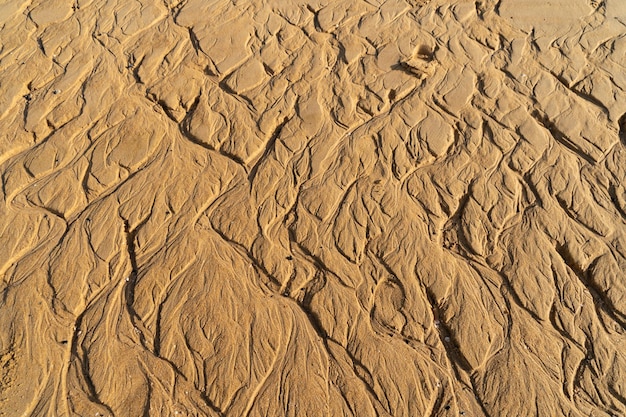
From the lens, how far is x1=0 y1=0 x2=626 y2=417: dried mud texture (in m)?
3.68

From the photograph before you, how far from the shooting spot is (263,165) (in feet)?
15.5

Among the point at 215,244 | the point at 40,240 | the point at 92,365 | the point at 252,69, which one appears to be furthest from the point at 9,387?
the point at 252,69

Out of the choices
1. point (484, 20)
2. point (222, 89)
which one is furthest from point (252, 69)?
point (484, 20)

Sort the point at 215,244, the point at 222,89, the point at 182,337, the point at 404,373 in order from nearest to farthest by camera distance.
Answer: the point at 404,373 < the point at 182,337 < the point at 215,244 < the point at 222,89

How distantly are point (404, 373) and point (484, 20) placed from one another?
13.7ft

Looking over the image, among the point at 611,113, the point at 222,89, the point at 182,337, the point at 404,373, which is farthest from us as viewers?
the point at 222,89

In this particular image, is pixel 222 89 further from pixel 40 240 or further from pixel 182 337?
pixel 182 337

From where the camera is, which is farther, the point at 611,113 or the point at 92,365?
the point at 611,113

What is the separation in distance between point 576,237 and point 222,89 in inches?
153

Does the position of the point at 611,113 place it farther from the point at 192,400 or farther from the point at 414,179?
the point at 192,400

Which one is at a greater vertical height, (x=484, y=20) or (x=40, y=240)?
(x=484, y=20)

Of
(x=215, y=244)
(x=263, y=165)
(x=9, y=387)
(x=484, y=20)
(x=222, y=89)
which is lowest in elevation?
(x=9, y=387)

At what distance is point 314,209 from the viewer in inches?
174

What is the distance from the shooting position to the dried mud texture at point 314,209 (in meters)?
3.68
